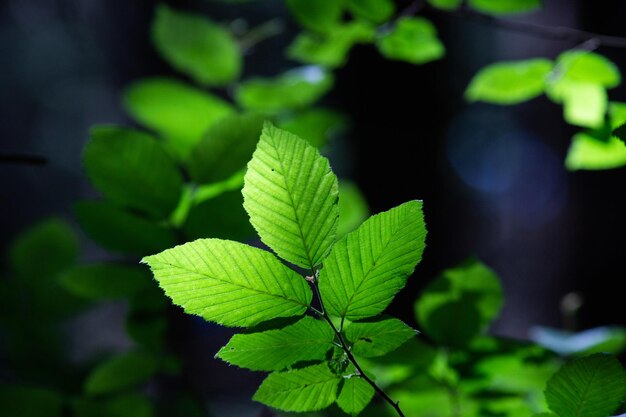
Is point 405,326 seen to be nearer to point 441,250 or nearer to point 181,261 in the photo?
point 181,261

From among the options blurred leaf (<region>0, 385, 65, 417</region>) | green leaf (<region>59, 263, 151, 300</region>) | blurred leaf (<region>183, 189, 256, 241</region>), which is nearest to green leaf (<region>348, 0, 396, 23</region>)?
blurred leaf (<region>183, 189, 256, 241</region>)

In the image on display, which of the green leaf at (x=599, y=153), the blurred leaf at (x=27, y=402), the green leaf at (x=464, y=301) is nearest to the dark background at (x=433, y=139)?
the green leaf at (x=464, y=301)

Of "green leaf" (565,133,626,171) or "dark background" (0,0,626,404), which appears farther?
"dark background" (0,0,626,404)

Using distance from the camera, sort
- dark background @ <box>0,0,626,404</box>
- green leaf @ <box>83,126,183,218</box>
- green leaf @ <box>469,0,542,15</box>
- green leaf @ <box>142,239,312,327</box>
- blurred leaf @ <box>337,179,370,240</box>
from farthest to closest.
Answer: dark background @ <box>0,0,626,404</box>
blurred leaf @ <box>337,179,370,240</box>
green leaf @ <box>469,0,542,15</box>
green leaf @ <box>83,126,183,218</box>
green leaf @ <box>142,239,312,327</box>

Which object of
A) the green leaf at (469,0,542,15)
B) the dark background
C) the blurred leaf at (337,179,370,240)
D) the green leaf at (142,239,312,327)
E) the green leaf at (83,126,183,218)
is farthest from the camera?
the dark background

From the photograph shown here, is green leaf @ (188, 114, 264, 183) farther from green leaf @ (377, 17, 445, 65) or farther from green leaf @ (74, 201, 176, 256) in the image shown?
green leaf @ (377, 17, 445, 65)

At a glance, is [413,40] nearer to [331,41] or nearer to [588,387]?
[331,41]

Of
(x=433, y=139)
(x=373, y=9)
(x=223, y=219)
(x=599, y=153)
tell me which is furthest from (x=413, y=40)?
(x=433, y=139)
